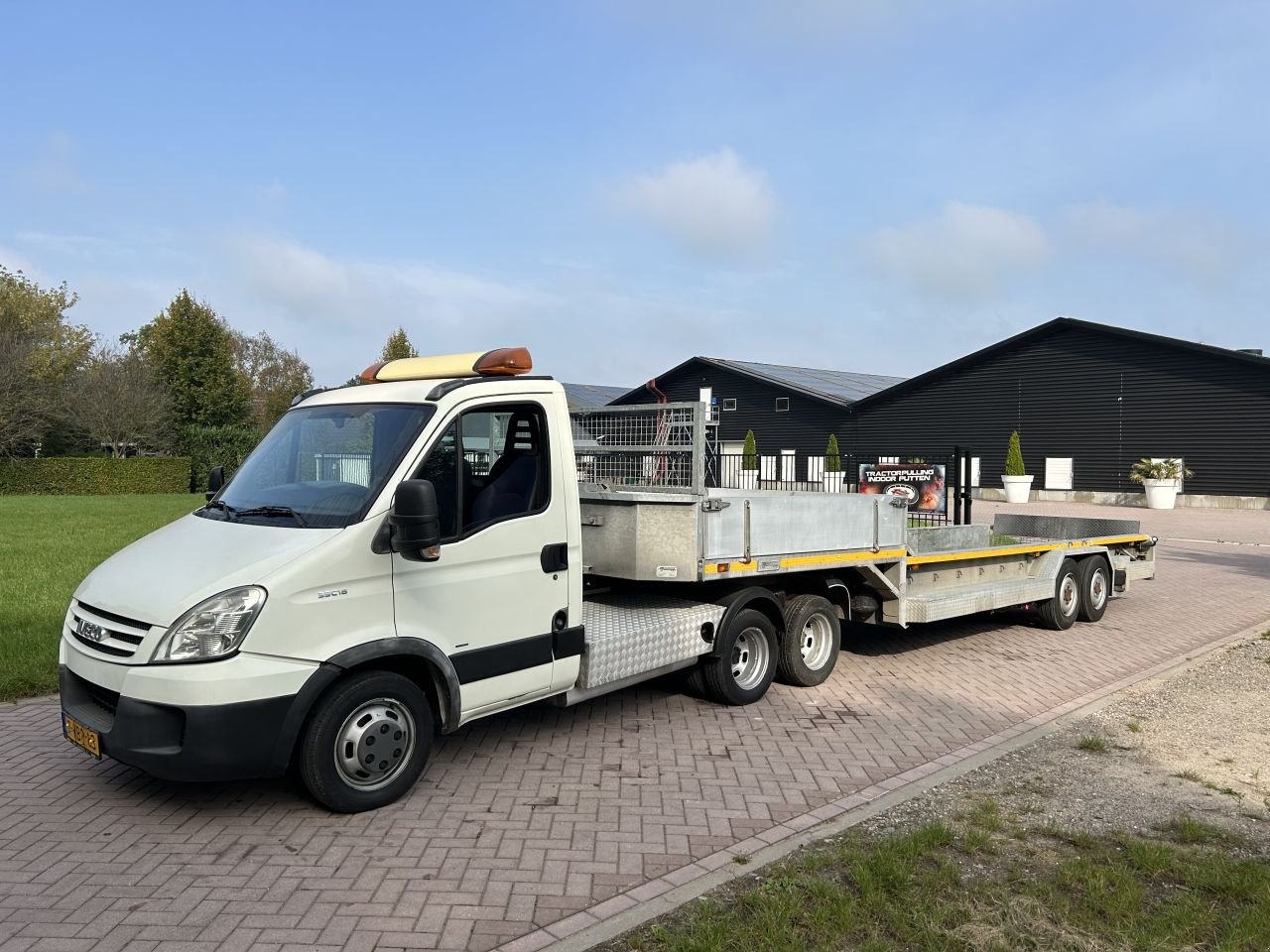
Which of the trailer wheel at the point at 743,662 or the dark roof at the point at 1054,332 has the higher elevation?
the dark roof at the point at 1054,332

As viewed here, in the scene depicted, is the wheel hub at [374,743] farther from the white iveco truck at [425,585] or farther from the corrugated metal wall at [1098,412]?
the corrugated metal wall at [1098,412]

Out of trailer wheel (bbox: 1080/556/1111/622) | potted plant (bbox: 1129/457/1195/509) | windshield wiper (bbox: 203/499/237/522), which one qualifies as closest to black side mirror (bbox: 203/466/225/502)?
windshield wiper (bbox: 203/499/237/522)

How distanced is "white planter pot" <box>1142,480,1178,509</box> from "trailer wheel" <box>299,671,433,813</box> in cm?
3202

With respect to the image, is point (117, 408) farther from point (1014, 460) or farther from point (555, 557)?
point (555, 557)

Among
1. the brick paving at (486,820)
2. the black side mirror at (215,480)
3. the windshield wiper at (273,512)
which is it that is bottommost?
the brick paving at (486,820)

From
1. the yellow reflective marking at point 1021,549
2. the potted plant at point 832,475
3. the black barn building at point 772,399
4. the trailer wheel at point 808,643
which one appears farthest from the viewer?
the black barn building at point 772,399

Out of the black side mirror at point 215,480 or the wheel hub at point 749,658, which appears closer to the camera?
the black side mirror at point 215,480

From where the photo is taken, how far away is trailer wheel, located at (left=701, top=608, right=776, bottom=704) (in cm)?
637

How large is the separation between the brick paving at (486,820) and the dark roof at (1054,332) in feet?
93.5

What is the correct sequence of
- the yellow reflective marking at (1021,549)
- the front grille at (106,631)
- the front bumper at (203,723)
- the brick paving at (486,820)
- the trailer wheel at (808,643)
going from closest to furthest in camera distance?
1. the brick paving at (486,820)
2. the front bumper at (203,723)
3. the front grille at (106,631)
4. the trailer wheel at (808,643)
5. the yellow reflective marking at (1021,549)

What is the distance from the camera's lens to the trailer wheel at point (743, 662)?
20.9ft

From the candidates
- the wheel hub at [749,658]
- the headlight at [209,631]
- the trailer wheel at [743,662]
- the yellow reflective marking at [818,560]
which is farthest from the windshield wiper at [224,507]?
the wheel hub at [749,658]

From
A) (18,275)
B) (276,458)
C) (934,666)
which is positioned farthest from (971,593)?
(18,275)

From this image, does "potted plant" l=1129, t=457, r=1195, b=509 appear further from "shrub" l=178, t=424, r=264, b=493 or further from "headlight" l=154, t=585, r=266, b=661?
"headlight" l=154, t=585, r=266, b=661
